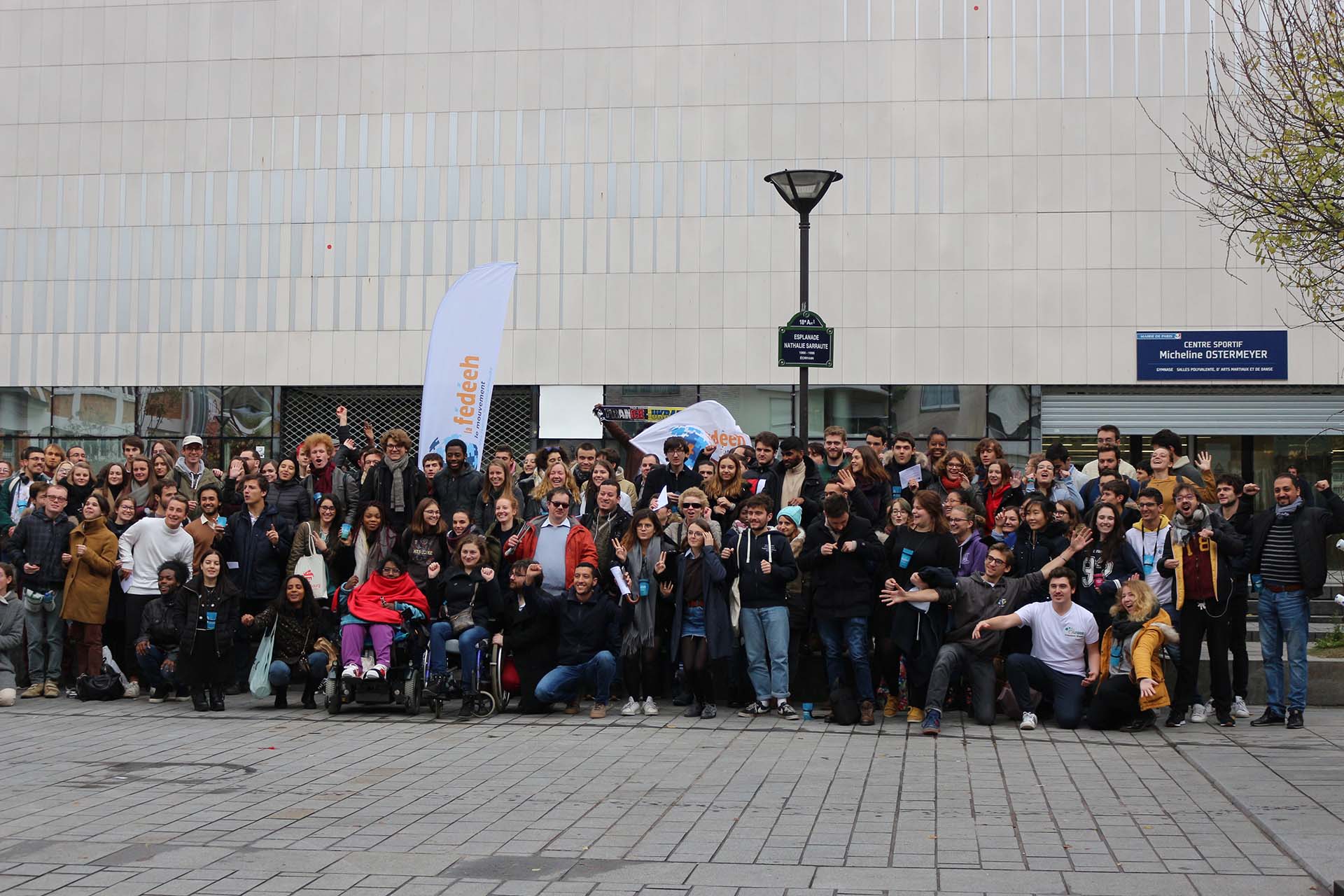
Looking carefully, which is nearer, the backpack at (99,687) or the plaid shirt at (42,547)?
the backpack at (99,687)

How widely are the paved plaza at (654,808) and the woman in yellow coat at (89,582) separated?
64.4 inches

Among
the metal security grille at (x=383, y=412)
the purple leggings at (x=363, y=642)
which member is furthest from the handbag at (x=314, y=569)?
Answer: the metal security grille at (x=383, y=412)

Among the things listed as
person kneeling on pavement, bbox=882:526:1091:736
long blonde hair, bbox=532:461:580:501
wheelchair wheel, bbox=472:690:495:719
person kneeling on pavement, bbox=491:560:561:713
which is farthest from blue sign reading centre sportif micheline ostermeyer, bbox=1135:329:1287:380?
wheelchair wheel, bbox=472:690:495:719

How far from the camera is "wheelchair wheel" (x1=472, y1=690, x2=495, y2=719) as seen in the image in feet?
40.9

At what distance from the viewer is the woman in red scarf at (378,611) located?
1225cm

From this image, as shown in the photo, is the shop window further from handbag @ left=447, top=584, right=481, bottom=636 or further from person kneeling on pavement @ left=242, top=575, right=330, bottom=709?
person kneeling on pavement @ left=242, top=575, right=330, bottom=709

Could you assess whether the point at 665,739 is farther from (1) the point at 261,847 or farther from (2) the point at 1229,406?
(2) the point at 1229,406

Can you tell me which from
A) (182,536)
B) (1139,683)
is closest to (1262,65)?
(1139,683)

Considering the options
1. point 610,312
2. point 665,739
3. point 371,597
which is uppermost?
point 610,312

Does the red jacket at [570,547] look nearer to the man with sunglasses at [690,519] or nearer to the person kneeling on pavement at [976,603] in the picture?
the man with sunglasses at [690,519]

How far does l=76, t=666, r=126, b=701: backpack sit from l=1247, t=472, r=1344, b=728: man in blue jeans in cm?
996

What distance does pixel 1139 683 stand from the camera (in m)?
11.5

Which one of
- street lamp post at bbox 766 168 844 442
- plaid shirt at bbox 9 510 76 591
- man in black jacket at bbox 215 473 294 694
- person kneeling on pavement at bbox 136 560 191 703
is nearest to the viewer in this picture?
person kneeling on pavement at bbox 136 560 191 703

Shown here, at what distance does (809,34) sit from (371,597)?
1687 centimetres
